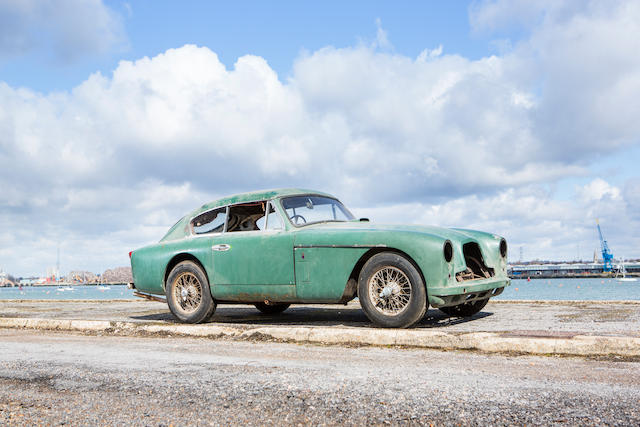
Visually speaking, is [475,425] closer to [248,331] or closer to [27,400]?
[27,400]

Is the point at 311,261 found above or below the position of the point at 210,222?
below

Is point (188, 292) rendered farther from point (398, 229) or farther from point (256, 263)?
point (398, 229)

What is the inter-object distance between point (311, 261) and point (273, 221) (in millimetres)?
872

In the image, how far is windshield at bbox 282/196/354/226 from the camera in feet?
21.7

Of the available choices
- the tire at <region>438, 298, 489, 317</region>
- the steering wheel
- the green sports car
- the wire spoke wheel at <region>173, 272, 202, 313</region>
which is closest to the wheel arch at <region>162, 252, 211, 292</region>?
the green sports car

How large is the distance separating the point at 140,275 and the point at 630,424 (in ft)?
21.8

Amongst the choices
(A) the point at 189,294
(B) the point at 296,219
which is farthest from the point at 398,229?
(A) the point at 189,294

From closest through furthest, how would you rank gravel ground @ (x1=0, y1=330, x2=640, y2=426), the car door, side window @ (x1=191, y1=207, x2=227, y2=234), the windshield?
gravel ground @ (x1=0, y1=330, x2=640, y2=426), the car door, the windshield, side window @ (x1=191, y1=207, x2=227, y2=234)

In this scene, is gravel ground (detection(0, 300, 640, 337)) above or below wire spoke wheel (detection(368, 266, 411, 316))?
below

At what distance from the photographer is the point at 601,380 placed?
3203mm

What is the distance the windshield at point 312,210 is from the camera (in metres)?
6.61

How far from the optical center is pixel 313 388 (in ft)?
10.0

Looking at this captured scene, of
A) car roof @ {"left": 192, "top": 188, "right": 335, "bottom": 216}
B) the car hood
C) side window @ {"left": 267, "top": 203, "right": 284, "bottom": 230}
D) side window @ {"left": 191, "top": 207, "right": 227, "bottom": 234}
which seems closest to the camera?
the car hood

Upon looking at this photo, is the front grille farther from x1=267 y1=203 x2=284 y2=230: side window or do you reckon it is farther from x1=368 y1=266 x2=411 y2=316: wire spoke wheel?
x1=267 y1=203 x2=284 y2=230: side window
